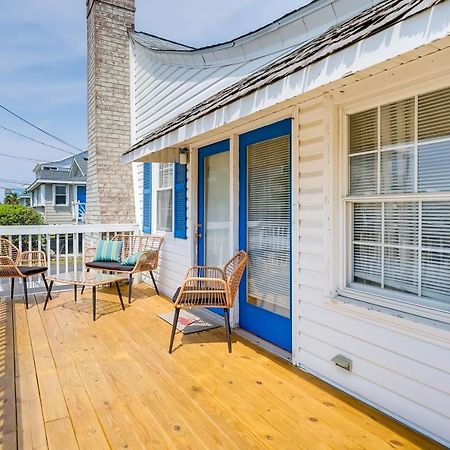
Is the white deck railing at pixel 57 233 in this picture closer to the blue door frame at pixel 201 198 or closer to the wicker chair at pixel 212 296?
the blue door frame at pixel 201 198

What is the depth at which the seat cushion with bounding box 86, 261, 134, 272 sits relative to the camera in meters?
5.08

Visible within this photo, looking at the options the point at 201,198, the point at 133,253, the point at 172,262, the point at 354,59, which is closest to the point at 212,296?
the point at 201,198

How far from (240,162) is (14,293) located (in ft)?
13.9

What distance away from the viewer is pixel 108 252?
554cm

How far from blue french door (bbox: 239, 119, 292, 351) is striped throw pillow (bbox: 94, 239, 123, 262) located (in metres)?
2.53

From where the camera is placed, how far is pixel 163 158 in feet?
16.5

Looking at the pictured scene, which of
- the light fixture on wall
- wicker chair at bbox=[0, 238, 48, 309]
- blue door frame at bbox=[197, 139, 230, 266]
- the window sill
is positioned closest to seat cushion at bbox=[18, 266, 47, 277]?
wicker chair at bbox=[0, 238, 48, 309]

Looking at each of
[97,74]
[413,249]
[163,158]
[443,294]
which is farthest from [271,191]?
[97,74]

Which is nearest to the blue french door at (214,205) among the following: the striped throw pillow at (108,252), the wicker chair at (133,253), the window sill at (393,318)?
the wicker chair at (133,253)

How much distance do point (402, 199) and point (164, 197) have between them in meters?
4.15

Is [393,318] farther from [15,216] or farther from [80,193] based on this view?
[80,193]

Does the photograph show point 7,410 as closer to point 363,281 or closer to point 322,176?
point 363,281

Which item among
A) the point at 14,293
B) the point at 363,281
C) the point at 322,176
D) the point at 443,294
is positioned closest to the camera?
the point at 443,294

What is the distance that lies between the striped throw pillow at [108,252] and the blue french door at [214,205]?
1.59 m
